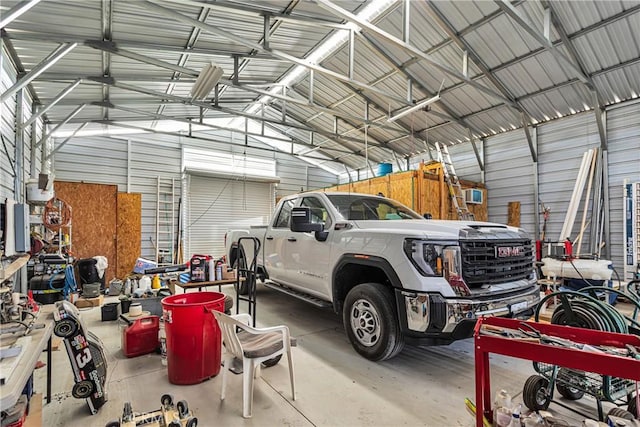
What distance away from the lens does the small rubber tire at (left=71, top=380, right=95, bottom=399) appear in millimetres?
2311

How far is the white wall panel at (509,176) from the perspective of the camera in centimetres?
898

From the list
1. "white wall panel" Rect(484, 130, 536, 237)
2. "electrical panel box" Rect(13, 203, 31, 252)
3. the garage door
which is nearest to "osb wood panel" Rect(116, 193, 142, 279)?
the garage door

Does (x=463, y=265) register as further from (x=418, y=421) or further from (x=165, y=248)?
(x=165, y=248)

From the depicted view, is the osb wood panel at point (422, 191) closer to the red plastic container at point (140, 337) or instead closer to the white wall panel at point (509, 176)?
the white wall panel at point (509, 176)

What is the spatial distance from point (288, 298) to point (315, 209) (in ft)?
8.56

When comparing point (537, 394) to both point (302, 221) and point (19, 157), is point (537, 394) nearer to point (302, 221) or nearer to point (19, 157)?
point (302, 221)

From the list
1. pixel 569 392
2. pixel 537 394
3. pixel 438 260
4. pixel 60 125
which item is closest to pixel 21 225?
pixel 438 260

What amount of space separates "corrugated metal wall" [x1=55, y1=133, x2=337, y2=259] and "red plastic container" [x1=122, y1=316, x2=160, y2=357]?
750cm

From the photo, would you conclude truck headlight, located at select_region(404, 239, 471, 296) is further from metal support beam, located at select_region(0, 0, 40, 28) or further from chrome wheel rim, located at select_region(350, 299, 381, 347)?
metal support beam, located at select_region(0, 0, 40, 28)

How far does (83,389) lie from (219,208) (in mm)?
9580

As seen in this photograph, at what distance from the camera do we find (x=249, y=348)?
252 cm

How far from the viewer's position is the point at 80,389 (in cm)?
233

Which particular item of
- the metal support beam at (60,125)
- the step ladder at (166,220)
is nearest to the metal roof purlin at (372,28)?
the metal support beam at (60,125)

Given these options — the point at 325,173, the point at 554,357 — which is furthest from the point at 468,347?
the point at 325,173
